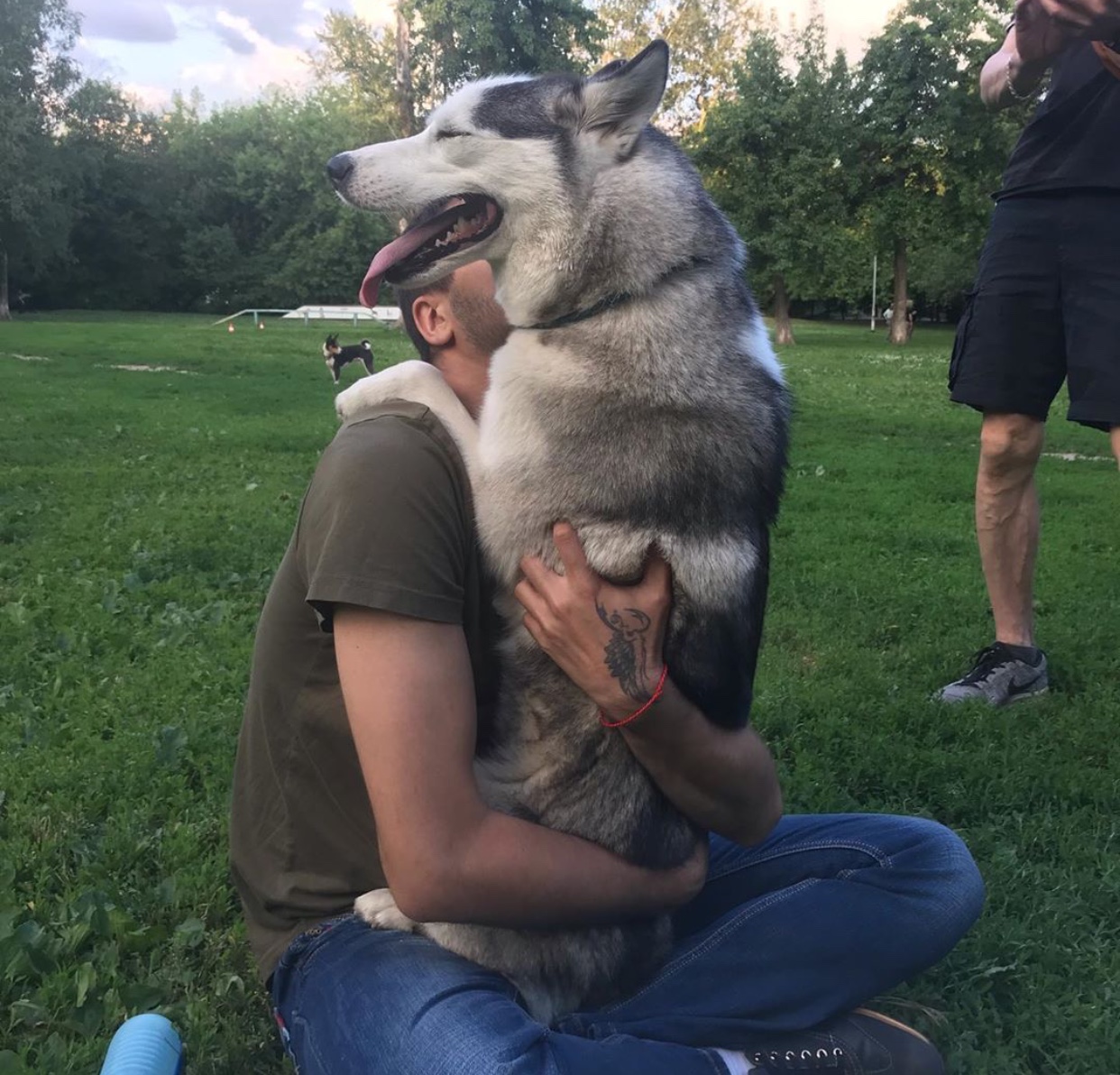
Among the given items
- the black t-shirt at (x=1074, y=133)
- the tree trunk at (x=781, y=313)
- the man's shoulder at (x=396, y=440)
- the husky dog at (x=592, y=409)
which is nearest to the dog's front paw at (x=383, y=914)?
the husky dog at (x=592, y=409)

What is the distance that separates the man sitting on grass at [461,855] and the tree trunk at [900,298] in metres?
34.0

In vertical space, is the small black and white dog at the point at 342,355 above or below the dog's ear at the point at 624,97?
below

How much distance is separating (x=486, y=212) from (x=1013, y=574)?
3.04m

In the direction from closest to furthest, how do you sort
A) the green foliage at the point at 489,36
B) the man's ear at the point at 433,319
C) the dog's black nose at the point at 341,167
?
the man's ear at the point at 433,319 → the dog's black nose at the point at 341,167 → the green foliage at the point at 489,36

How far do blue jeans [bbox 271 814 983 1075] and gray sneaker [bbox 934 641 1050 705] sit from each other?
184 cm

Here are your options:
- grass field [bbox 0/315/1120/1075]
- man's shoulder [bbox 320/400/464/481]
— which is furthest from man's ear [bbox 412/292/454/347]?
grass field [bbox 0/315/1120/1075]

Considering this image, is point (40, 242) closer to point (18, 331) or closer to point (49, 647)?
point (18, 331)

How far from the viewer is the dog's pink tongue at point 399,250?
241 centimetres

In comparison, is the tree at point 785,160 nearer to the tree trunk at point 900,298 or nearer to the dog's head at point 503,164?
the tree trunk at point 900,298

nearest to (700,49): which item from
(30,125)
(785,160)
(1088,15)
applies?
(785,160)

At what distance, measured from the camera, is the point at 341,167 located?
8.54 ft

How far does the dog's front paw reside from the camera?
2077 millimetres

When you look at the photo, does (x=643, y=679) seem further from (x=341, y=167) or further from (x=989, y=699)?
(x=989, y=699)

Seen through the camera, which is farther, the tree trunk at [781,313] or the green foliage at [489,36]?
the tree trunk at [781,313]
